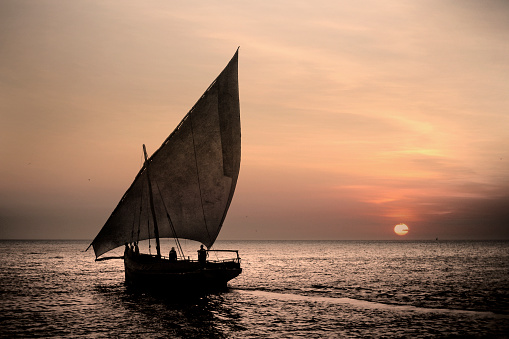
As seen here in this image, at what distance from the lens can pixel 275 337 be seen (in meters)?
25.1

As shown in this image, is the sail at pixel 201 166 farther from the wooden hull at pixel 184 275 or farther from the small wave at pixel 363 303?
the small wave at pixel 363 303

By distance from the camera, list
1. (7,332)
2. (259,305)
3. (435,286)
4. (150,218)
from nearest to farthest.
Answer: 1. (7,332)
2. (259,305)
3. (150,218)
4. (435,286)

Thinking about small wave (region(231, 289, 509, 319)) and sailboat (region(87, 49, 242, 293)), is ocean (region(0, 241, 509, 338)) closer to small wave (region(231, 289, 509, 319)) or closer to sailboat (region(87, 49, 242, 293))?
small wave (region(231, 289, 509, 319))


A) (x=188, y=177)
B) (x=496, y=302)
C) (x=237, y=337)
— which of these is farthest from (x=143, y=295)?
(x=496, y=302)

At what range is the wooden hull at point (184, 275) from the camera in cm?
3766

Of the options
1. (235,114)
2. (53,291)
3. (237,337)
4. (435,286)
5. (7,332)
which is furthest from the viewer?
(435,286)

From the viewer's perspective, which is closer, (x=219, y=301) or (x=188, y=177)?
(x=219, y=301)

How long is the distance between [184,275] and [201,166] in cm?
816

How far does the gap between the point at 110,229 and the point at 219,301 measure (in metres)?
13.1

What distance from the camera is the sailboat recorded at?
38406 millimetres

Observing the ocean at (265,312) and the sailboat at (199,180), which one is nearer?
the ocean at (265,312)

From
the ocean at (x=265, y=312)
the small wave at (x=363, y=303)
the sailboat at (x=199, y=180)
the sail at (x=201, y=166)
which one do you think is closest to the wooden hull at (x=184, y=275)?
the sailboat at (x=199, y=180)

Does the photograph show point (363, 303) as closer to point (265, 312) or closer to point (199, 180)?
point (265, 312)

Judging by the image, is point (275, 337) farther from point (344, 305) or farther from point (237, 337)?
point (344, 305)
